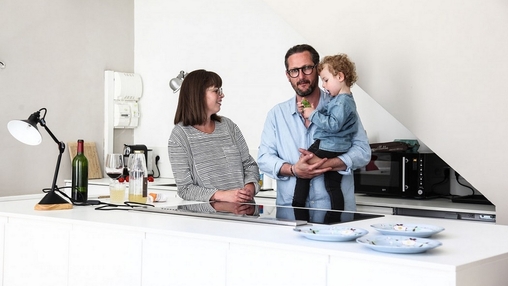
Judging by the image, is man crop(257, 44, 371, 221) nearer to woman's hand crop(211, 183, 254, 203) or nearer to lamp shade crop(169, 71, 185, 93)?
woman's hand crop(211, 183, 254, 203)

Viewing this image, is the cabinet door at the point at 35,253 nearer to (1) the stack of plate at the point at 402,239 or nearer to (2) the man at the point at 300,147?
(2) the man at the point at 300,147

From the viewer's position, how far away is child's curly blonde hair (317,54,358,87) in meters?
2.98

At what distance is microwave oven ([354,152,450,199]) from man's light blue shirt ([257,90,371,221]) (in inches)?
33.2

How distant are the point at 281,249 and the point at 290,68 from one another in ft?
4.43

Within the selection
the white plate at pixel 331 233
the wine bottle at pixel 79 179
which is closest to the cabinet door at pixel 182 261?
the white plate at pixel 331 233

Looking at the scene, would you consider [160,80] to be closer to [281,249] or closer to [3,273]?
[3,273]

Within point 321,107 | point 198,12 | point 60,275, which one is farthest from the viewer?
point 198,12

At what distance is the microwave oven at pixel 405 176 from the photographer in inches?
151

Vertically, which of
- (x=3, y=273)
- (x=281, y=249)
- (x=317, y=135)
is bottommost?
(x=3, y=273)

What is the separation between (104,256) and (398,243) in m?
1.11

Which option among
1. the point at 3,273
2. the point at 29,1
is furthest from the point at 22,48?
the point at 3,273

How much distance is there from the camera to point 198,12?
5.28 meters

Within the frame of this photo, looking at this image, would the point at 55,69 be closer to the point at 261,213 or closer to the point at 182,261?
the point at 261,213

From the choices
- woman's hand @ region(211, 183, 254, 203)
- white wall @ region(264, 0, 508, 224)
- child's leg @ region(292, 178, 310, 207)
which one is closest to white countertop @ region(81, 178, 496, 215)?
white wall @ region(264, 0, 508, 224)
